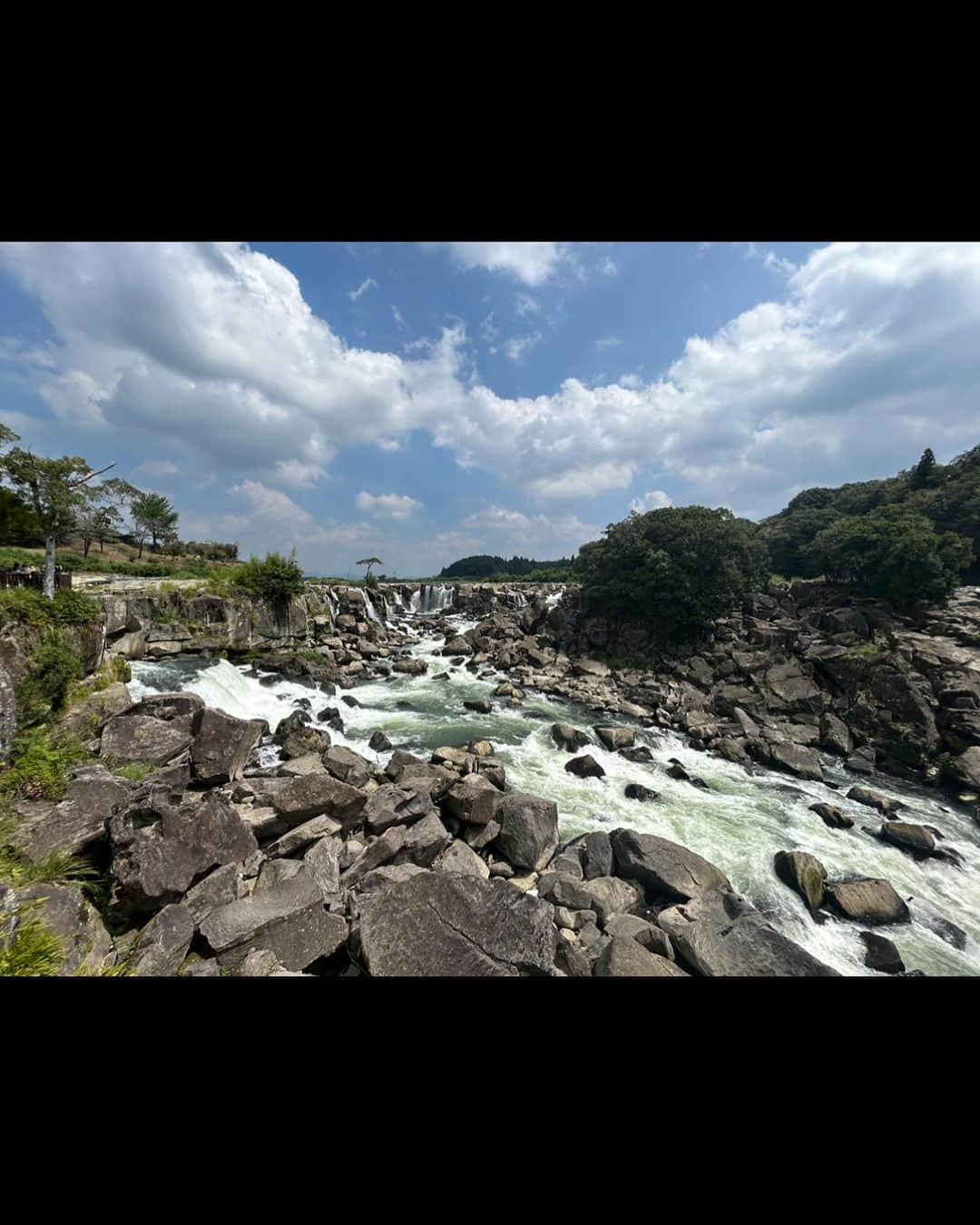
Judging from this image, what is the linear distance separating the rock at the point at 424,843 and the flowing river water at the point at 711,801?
235 cm

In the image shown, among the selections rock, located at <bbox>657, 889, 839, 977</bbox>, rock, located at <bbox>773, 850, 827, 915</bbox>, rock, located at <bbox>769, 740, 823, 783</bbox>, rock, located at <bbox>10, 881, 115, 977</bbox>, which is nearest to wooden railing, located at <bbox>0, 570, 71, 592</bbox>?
rock, located at <bbox>10, 881, 115, 977</bbox>

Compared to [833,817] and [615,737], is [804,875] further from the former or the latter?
[615,737]

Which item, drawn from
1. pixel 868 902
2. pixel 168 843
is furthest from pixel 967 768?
pixel 168 843

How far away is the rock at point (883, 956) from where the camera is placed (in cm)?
507

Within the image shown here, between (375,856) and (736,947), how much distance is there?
4.26 m

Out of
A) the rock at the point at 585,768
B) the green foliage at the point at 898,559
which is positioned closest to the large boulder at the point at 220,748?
the rock at the point at 585,768

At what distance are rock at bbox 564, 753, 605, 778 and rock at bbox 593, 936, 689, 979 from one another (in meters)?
4.67

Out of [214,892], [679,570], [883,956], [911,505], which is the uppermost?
[911,505]

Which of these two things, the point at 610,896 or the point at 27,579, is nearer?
the point at 610,896

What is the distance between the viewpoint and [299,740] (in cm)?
862

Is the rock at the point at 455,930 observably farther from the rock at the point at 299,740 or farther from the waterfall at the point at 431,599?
the waterfall at the point at 431,599

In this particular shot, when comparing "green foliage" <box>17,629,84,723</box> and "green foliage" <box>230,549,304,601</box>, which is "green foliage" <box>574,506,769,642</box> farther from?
"green foliage" <box>17,629,84,723</box>
